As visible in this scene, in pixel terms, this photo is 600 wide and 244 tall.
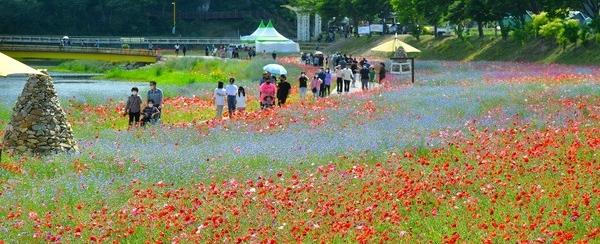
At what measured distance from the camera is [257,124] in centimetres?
2536

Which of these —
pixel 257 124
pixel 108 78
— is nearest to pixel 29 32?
pixel 108 78

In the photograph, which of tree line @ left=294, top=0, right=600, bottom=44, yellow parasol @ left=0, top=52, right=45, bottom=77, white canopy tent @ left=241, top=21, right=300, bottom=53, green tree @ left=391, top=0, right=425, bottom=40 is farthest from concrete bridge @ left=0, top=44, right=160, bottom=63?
yellow parasol @ left=0, top=52, right=45, bottom=77

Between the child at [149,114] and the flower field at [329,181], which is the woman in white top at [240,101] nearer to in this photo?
the child at [149,114]

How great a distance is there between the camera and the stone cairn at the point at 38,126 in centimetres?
2147

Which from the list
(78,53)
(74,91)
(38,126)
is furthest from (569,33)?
(78,53)

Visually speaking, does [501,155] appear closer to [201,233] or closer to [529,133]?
[529,133]

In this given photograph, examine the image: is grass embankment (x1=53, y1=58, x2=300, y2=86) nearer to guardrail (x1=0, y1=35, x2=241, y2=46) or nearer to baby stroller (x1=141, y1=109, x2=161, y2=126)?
guardrail (x1=0, y1=35, x2=241, y2=46)

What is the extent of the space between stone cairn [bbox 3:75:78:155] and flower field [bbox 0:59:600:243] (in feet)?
2.45

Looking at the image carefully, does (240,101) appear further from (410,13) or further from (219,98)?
(410,13)

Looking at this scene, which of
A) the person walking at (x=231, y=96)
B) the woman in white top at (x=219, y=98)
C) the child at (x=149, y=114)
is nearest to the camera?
the child at (x=149, y=114)

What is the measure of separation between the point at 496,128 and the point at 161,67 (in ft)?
215

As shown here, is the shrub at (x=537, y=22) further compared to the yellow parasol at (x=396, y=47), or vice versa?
the shrub at (x=537, y=22)

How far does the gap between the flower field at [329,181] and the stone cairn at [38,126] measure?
747 millimetres

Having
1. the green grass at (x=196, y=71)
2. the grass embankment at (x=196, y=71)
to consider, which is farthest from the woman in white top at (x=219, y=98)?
the green grass at (x=196, y=71)
